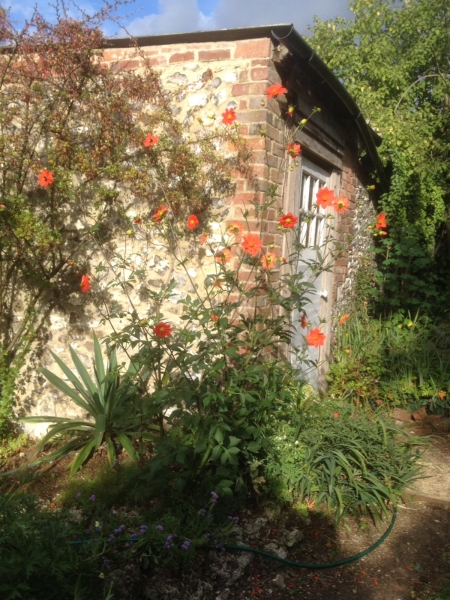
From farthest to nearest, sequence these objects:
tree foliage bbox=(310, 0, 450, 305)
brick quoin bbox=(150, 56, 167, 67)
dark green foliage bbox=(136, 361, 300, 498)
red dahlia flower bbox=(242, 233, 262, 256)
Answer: tree foliage bbox=(310, 0, 450, 305) < brick quoin bbox=(150, 56, 167, 67) < red dahlia flower bbox=(242, 233, 262, 256) < dark green foliage bbox=(136, 361, 300, 498)

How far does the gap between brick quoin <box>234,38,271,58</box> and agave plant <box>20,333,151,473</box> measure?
2.35 metres

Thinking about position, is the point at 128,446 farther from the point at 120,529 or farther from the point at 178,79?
the point at 178,79

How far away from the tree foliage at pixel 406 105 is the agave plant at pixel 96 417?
165 inches

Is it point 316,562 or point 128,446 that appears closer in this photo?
point 316,562

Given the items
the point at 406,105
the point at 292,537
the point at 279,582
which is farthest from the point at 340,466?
the point at 406,105

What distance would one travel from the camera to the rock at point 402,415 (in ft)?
16.8

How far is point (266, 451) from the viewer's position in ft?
11.3

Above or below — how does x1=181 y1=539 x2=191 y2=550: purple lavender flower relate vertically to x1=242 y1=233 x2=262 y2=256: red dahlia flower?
below

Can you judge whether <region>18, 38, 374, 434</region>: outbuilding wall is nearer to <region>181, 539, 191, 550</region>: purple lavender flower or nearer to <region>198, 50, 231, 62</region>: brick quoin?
<region>198, 50, 231, 62</region>: brick quoin

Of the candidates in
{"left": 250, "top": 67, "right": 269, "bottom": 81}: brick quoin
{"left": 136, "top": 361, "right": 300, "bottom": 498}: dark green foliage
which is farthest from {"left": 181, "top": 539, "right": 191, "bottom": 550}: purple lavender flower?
{"left": 250, "top": 67, "right": 269, "bottom": 81}: brick quoin

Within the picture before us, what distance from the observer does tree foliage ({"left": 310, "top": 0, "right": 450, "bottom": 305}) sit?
302 inches

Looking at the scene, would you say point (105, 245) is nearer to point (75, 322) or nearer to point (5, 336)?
point (75, 322)

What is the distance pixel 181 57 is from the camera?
14.1 ft

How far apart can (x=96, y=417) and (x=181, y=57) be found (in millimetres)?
2776
